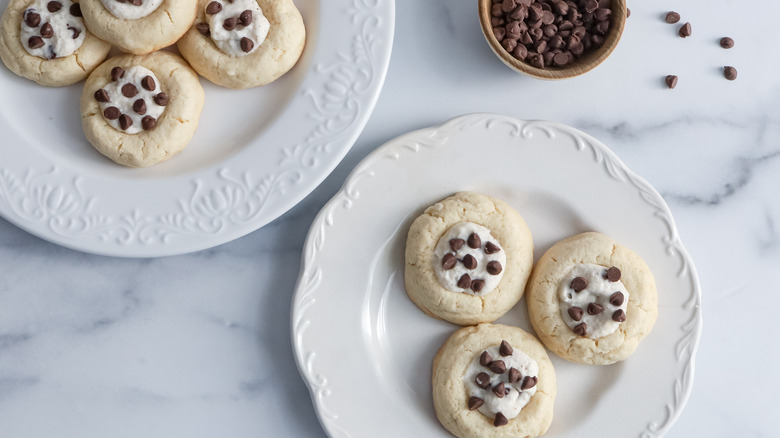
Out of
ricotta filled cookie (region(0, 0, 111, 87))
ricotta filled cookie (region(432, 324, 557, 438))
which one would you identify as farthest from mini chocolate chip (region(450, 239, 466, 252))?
ricotta filled cookie (region(0, 0, 111, 87))

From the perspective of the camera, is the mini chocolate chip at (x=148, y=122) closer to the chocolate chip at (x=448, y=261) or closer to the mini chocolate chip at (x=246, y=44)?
the mini chocolate chip at (x=246, y=44)

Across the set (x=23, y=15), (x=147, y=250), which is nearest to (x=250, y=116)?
(x=147, y=250)

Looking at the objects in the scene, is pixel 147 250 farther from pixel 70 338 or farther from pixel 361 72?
pixel 361 72

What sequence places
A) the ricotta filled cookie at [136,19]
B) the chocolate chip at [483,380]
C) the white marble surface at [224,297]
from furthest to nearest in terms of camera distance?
the white marble surface at [224,297]
the chocolate chip at [483,380]
the ricotta filled cookie at [136,19]

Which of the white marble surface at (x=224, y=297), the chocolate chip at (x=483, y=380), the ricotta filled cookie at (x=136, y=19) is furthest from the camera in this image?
the white marble surface at (x=224, y=297)

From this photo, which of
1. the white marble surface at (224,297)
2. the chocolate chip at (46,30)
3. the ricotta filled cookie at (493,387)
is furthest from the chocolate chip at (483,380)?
the chocolate chip at (46,30)

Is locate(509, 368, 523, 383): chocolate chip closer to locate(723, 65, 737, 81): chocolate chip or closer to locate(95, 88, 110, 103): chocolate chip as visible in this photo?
locate(723, 65, 737, 81): chocolate chip
